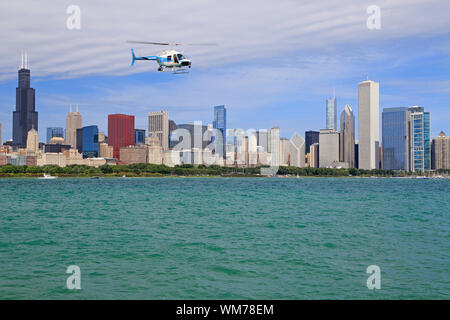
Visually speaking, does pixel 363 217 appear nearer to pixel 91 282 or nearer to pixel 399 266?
pixel 399 266

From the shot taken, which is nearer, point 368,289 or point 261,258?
point 368,289

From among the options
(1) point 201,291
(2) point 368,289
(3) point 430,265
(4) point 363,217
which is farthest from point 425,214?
(1) point 201,291

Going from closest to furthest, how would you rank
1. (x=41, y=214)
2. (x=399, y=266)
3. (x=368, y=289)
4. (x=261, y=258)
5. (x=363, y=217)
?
1. (x=368, y=289)
2. (x=399, y=266)
3. (x=261, y=258)
4. (x=363, y=217)
5. (x=41, y=214)
